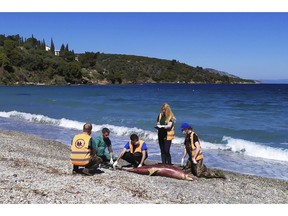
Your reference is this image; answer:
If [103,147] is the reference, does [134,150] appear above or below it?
below

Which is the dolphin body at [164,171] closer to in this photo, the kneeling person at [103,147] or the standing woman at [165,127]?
the kneeling person at [103,147]

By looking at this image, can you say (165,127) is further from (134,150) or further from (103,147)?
(103,147)

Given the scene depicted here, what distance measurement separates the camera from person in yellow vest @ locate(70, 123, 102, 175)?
10.1 meters

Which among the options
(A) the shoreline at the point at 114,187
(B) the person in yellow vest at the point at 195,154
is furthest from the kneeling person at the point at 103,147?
(B) the person in yellow vest at the point at 195,154

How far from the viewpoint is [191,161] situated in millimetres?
11562

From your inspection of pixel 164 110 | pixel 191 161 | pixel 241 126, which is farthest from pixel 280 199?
pixel 241 126

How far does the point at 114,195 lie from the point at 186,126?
148 inches

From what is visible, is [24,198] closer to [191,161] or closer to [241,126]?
[191,161]

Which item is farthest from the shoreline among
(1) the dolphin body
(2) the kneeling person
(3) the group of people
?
(2) the kneeling person

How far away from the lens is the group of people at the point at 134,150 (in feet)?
33.4

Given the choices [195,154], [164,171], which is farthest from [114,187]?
[195,154]

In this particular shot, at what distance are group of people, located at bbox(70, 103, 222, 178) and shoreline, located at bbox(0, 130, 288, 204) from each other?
364 millimetres

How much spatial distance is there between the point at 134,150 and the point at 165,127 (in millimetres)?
1226

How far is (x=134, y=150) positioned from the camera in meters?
12.1
